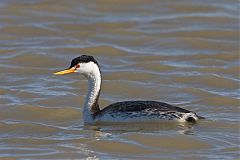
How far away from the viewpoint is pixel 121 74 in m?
15.4

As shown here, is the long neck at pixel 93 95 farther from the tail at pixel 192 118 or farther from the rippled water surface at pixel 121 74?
the tail at pixel 192 118

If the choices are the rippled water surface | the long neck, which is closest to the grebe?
the long neck

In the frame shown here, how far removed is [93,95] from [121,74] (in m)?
2.38

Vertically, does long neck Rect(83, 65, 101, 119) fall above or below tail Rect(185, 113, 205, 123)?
above

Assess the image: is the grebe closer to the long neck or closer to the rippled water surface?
the long neck

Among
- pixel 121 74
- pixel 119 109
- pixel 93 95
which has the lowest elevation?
pixel 119 109

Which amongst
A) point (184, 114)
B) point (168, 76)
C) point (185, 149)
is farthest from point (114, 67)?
point (185, 149)

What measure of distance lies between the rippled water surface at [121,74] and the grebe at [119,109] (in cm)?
11

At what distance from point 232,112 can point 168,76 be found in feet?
7.37

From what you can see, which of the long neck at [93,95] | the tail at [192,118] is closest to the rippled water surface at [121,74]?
the tail at [192,118]

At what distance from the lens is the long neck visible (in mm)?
12930

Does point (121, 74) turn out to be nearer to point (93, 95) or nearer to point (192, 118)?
point (93, 95)

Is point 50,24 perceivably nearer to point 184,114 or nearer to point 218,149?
point 184,114

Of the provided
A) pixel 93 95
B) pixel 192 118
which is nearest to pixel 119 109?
pixel 93 95
